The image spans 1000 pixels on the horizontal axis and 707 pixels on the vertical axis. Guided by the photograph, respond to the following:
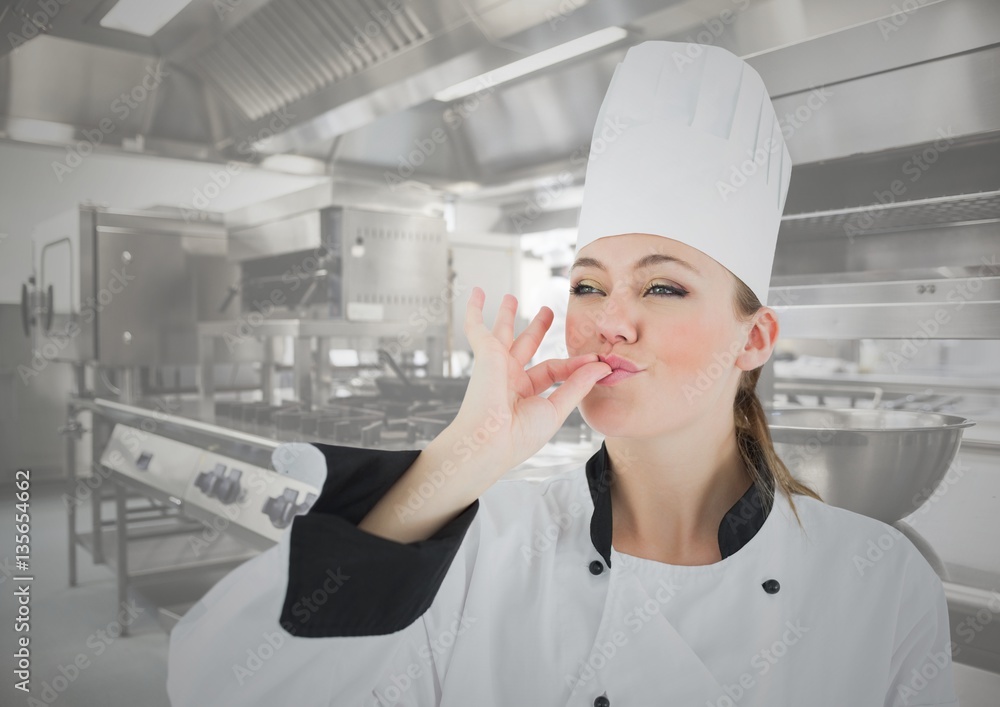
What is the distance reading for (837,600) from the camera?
1.00 meters

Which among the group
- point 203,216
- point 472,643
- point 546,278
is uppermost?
point 203,216

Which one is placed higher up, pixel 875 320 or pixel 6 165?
pixel 6 165

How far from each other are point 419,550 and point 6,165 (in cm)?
155

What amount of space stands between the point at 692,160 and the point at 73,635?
177 centimetres

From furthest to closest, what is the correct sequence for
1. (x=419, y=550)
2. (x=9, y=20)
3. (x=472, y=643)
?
1. (x=9, y=20)
2. (x=472, y=643)
3. (x=419, y=550)

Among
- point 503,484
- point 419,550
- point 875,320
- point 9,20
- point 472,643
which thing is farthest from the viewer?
point 9,20

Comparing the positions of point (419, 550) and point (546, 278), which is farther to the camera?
point (546, 278)

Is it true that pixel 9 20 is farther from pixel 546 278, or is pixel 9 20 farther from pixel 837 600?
pixel 837 600

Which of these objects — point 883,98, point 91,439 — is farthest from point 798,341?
point 91,439

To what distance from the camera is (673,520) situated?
1067 mm
